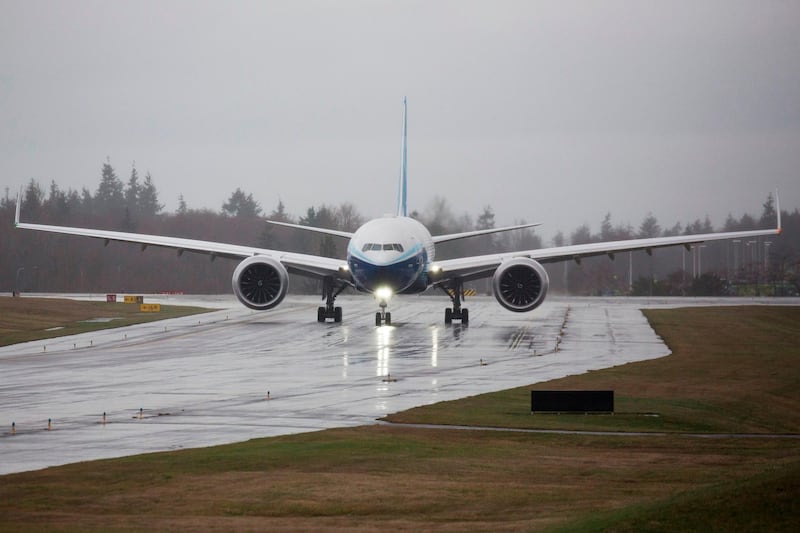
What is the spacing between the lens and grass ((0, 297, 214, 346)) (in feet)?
198

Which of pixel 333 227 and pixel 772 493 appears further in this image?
pixel 333 227

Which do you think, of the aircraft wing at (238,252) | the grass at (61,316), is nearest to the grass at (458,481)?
the aircraft wing at (238,252)

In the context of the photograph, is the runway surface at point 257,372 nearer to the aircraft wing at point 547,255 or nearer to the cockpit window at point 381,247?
the aircraft wing at point 547,255

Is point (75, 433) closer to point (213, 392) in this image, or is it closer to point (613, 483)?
point (213, 392)

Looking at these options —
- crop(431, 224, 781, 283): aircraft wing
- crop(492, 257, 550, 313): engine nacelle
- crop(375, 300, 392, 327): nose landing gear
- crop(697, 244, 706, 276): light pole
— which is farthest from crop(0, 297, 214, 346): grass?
crop(697, 244, 706, 276): light pole

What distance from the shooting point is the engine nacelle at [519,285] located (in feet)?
192

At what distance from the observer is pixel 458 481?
70.9 feet

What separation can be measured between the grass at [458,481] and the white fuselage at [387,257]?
2410 cm

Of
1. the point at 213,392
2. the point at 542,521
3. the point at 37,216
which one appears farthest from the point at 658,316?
the point at 37,216

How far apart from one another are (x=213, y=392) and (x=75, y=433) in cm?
840

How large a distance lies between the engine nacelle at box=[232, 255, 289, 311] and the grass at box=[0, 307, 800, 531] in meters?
28.6

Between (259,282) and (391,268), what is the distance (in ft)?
26.3

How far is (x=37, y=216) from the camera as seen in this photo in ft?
538

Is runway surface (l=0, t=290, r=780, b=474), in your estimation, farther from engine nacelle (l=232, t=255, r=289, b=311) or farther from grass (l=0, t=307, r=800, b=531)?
grass (l=0, t=307, r=800, b=531)
